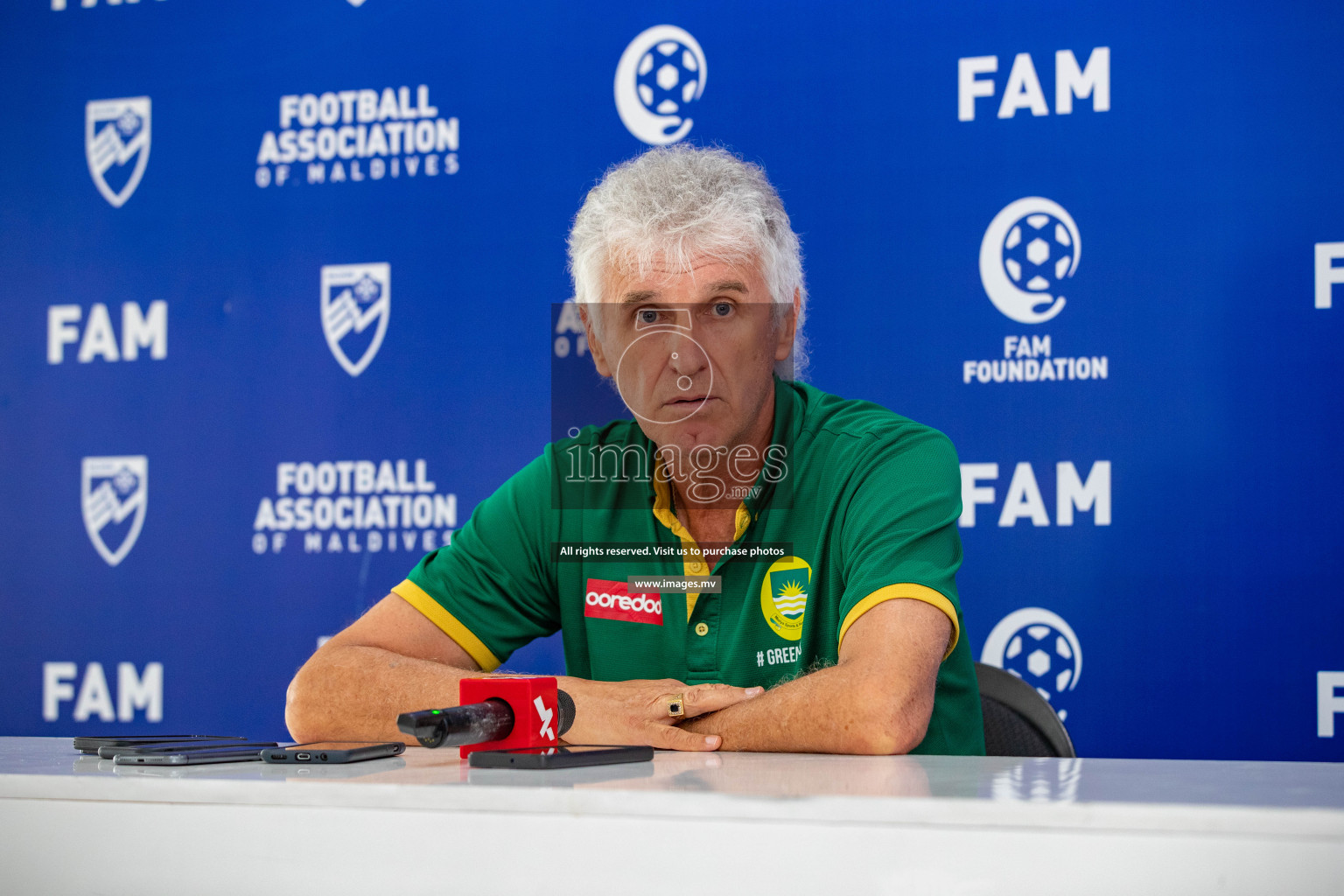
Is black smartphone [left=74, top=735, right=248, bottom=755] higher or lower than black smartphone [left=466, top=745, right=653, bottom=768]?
lower

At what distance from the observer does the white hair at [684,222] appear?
1.33m

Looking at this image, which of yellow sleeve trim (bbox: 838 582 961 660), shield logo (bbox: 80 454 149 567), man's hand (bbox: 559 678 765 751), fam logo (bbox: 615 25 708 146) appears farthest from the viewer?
shield logo (bbox: 80 454 149 567)

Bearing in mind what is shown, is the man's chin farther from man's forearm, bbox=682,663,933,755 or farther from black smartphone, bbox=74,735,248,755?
black smartphone, bbox=74,735,248,755

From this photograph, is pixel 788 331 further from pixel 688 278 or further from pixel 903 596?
pixel 903 596

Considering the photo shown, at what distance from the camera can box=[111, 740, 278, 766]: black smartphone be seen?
729mm

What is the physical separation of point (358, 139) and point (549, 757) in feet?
6.65

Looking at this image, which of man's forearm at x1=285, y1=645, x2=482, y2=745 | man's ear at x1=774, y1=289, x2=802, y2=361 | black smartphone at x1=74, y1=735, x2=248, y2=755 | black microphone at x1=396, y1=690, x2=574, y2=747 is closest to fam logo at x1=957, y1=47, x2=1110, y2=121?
man's ear at x1=774, y1=289, x2=802, y2=361

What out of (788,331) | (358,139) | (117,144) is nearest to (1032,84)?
(788,331)

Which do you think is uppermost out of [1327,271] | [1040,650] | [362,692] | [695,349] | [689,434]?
[1327,271]

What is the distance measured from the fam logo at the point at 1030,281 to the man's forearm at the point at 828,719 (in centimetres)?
112

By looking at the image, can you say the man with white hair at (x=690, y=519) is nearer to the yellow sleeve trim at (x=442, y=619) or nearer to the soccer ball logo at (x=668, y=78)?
the yellow sleeve trim at (x=442, y=619)

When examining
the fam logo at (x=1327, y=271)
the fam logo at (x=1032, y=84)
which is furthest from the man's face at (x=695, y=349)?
the fam logo at (x=1327, y=271)

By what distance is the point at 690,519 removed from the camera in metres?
1.40

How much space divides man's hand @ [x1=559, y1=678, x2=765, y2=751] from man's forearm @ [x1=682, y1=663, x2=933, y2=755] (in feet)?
0.06
